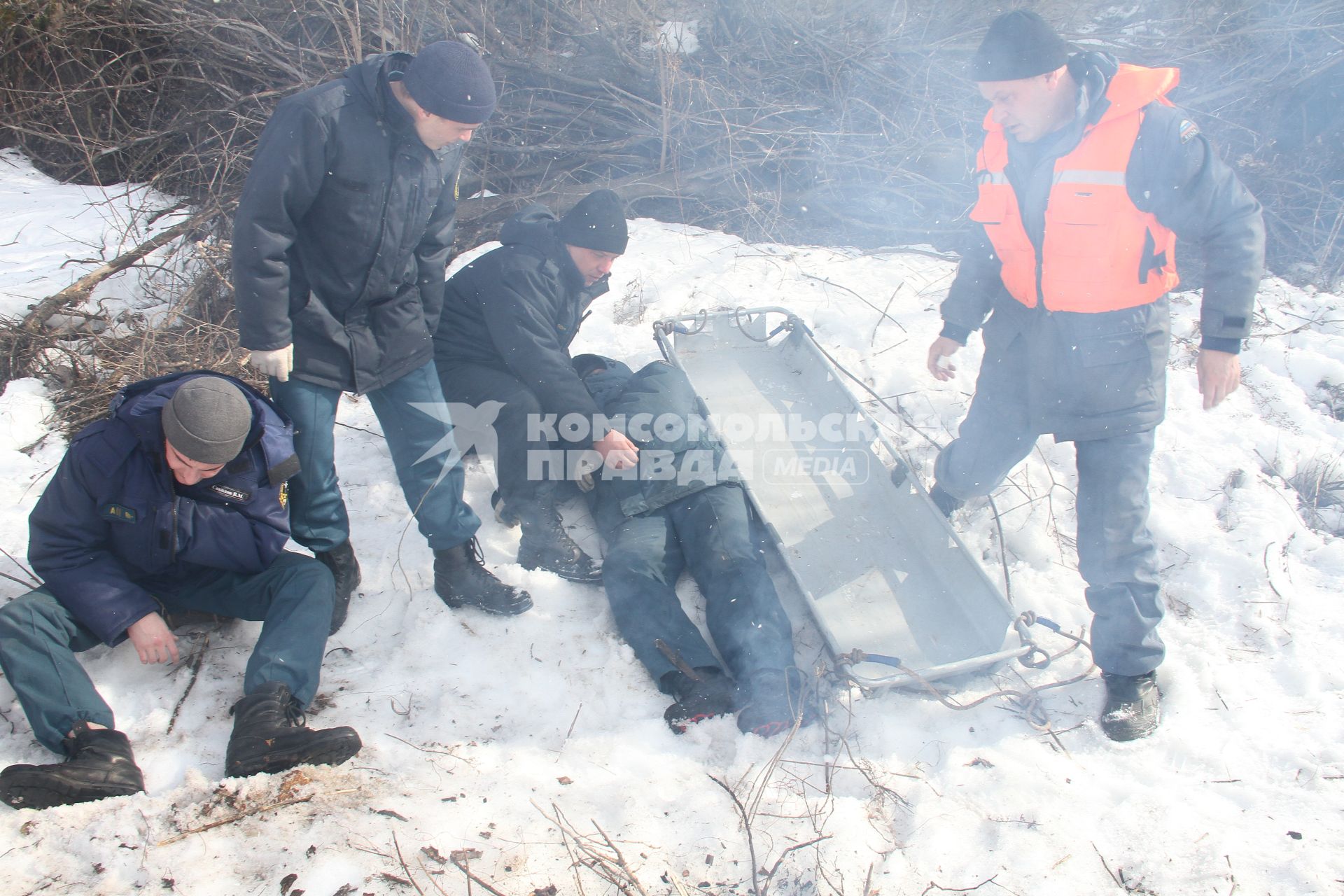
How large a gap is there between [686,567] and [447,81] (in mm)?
1911

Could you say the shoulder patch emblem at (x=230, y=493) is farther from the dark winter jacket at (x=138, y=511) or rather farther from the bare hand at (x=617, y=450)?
the bare hand at (x=617, y=450)

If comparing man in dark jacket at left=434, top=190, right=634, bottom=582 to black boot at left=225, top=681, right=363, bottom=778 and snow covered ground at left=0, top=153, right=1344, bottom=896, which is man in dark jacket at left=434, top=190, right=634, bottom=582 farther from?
black boot at left=225, top=681, right=363, bottom=778

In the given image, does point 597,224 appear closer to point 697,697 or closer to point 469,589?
Result: point 469,589

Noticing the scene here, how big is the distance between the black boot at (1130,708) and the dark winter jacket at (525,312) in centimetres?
212

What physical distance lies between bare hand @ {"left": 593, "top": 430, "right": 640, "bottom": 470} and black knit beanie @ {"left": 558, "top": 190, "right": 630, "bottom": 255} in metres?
0.84

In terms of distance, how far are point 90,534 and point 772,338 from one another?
3359mm

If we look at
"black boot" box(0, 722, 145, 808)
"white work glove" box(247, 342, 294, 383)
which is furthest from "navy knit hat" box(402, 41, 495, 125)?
"black boot" box(0, 722, 145, 808)

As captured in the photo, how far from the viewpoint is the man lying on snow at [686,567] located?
2594mm

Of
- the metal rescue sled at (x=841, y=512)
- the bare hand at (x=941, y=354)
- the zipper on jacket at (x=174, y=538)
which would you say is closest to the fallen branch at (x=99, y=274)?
the zipper on jacket at (x=174, y=538)

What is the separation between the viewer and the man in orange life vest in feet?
7.56

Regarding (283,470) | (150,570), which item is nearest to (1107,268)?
(283,470)

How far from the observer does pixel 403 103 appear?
229cm

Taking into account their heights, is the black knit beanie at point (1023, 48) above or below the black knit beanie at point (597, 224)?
above

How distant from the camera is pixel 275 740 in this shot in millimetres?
2145
